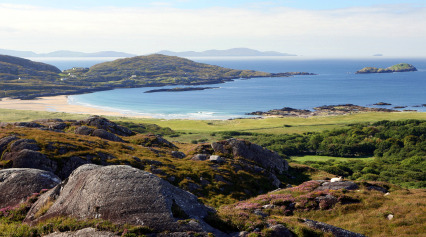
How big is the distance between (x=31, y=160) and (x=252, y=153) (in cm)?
3106

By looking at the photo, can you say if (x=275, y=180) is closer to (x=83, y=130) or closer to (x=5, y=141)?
(x=5, y=141)

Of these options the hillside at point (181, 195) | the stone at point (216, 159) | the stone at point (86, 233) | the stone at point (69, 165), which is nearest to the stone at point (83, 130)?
the hillside at point (181, 195)

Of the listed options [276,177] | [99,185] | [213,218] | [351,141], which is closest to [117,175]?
[99,185]

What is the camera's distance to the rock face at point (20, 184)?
864 inches

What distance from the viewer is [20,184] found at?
23047 millimetres

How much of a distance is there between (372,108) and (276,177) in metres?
164

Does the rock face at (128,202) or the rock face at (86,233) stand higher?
the rock face at (128,202)

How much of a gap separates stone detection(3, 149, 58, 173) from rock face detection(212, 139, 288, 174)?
81.2ft

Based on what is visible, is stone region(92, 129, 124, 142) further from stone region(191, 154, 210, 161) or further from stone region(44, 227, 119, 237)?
stone region(44, 227, 119, 237)

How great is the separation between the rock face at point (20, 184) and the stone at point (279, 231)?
16.5 meters

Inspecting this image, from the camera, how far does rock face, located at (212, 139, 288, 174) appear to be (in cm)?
5000

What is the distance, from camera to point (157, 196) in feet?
54.0

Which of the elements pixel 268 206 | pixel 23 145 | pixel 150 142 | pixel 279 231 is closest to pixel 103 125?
pixel 150 142

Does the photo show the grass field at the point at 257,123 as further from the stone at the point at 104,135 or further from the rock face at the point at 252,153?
the rock face at the point at 252,153
